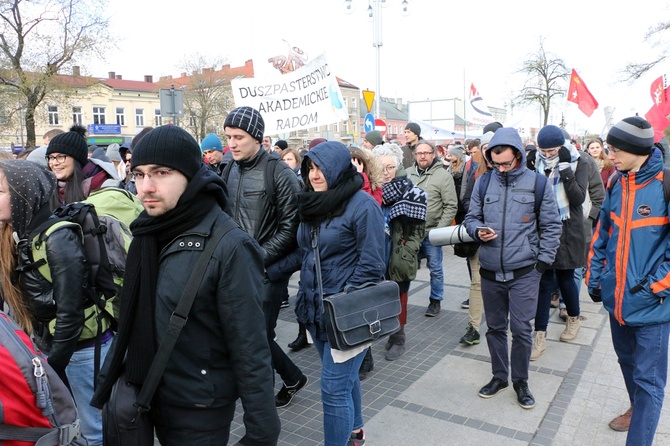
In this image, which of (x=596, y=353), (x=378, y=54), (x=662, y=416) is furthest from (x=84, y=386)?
(x=378, y=54)

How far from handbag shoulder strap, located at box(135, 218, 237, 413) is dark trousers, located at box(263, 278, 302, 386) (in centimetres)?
196

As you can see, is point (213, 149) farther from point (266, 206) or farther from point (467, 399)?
point (467, 399)

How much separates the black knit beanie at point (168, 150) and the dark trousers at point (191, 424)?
0.88 metres

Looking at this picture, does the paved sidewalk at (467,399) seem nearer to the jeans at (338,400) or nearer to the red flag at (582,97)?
the jeans at (338,400)

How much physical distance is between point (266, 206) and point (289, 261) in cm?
44

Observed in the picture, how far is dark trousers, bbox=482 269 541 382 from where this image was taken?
4.12 metres

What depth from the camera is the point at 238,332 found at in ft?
6.34

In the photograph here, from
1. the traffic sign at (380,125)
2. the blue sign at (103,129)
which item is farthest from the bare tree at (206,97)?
the traffic sign at (380,125)

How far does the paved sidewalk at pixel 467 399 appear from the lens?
369cm

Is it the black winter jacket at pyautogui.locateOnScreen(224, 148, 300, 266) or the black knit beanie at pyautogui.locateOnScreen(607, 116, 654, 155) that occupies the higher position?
the black knit beanie at pyautogui.locateOnScreen(607, 116, 654, 155)

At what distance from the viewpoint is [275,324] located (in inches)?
163

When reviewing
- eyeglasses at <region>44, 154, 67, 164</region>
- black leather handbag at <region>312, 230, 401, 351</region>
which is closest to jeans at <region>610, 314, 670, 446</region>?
black leather handbag at <region>312, 230, 401, 351</region>

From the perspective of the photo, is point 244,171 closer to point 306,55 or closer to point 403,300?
point 403,300

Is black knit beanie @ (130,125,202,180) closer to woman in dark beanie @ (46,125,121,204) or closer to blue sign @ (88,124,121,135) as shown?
woman in dark beanie @ (46,125,121,204)
